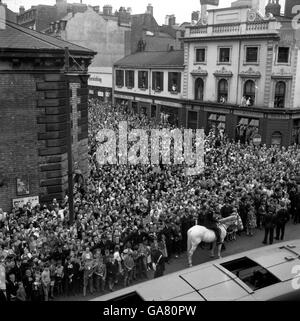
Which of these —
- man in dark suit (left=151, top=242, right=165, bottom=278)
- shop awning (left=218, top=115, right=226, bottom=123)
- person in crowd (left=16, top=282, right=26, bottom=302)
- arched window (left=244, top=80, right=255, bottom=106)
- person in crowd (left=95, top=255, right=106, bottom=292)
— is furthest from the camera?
shop awning (left=218, top=115, right=226, bottom=123)

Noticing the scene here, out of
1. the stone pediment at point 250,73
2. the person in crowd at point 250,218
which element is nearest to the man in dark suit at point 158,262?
the person in crowd at point 250,218

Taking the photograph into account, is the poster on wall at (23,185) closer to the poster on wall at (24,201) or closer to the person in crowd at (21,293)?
the poster on wall at (24,201)

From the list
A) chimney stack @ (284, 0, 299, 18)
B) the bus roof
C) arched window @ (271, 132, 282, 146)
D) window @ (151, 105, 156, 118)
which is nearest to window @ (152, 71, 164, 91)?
window @ (151, 105, 156, 118)

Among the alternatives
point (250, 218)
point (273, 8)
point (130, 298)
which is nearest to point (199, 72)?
point (273, 8)

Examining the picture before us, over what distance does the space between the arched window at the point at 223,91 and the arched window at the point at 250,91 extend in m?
2.25

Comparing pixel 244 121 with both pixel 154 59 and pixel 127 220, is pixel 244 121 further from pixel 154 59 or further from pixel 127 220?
pixel 127 220

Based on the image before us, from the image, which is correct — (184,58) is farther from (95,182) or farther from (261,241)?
(261,241)

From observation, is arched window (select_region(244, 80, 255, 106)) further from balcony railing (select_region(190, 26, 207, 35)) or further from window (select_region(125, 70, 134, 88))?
window (select_region(125, 70, 134, 88))

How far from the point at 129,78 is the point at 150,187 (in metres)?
31.3

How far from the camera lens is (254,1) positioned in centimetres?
3381

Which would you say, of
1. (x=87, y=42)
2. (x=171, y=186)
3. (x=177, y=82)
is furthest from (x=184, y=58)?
(x=171, y=186)

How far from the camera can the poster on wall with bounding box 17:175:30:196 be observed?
59.4ft

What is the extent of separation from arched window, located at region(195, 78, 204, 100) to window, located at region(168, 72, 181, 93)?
8.23 ft
